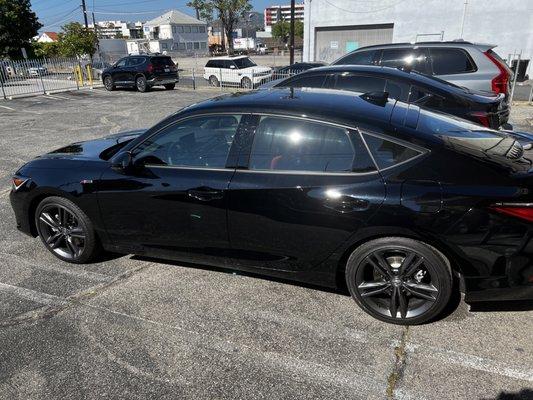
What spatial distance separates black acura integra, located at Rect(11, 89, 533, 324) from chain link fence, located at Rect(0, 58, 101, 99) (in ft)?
60.7

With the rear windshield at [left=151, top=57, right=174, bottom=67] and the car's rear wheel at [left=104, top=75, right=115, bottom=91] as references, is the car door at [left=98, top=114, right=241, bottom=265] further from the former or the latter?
the car's rear wheel at [left=104, top=75, right=115, bottom=91]

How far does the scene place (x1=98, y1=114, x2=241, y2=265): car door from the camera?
3297 mm

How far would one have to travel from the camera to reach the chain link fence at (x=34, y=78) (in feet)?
65.2

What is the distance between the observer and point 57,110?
14828mm

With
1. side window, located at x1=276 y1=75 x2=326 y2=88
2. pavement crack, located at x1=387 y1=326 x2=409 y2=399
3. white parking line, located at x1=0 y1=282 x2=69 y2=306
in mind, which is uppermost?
side window, located at x1=276 y1=75 x2=326 y2=88

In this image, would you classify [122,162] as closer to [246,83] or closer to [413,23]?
[246,83]

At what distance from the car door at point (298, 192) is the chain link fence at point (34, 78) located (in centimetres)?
1931

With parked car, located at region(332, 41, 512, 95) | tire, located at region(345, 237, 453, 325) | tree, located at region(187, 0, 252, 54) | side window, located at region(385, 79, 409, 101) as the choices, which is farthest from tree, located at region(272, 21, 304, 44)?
tire, located at region(345, 237, 453, 325)

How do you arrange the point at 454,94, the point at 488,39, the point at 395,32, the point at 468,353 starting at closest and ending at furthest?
the point at 468,353, the point at 454,94, the point at 488,39, the point at 395,32

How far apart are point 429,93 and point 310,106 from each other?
117 inches

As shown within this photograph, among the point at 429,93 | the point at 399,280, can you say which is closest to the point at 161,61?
the point at 429,93

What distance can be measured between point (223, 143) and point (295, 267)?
1.09 metres

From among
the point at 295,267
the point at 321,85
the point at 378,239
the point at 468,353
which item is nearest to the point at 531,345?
the point at 468,353

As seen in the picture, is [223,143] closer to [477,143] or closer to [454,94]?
[477,143]
